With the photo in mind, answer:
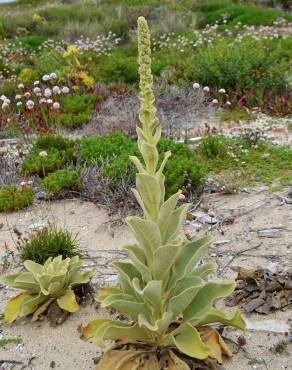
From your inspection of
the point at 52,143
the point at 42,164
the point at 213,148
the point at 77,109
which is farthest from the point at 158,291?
the point at 77,109

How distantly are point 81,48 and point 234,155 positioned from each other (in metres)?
7.64

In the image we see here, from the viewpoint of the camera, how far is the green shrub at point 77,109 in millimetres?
8516

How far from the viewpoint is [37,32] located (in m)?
18.7

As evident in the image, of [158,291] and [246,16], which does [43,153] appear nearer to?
[158,291]

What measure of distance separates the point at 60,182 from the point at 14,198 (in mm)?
506

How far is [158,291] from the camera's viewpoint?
3080 mm

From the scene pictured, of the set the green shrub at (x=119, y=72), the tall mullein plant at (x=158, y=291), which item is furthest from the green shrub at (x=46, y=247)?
the green shrub at (x=119, y=72)

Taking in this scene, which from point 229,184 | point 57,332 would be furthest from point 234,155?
point 57,332

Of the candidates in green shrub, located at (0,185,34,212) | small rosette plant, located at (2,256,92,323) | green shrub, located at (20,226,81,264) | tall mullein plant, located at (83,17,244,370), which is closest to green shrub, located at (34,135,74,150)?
green shrub, located at (0,185,34,212)

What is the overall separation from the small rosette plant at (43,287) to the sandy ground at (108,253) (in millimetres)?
128

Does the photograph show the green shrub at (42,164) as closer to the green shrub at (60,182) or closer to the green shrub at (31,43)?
the green shrub at (60,182)

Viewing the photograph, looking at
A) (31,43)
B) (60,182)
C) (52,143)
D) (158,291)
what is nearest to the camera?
(158,291)

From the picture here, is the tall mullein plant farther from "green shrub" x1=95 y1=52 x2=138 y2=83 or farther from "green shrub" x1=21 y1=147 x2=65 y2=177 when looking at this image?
"green shrub" x1=95 y1=52 x2=138 y2=83

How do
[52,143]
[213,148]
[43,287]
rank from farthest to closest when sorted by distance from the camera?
1. [52,143]
2. [213,148]
3. [43,287]
